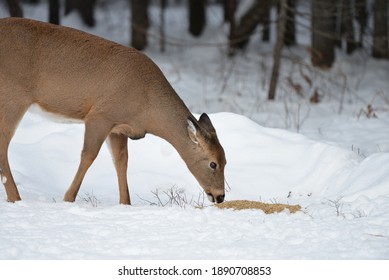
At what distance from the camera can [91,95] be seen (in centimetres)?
734

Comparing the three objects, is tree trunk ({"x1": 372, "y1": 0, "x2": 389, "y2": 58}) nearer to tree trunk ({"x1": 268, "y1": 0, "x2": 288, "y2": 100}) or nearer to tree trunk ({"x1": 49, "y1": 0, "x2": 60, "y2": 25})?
tree trunk ({"x1": 268, "y1": 0, "x2": 288, "y2": 100})

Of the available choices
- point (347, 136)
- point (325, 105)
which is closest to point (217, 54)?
point (325, 105)

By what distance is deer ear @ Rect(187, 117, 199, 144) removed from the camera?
732 centimetres

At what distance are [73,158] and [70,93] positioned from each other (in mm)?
1715

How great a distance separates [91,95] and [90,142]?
44 cm

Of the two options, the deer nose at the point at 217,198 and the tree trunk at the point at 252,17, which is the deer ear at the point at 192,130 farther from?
the tree trunk at the point at 252,17

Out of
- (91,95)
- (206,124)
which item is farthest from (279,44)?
(91,95)

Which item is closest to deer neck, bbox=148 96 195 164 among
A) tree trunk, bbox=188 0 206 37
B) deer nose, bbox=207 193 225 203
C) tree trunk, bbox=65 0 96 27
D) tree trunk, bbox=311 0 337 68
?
deer nose, bbox=207 193 225 203

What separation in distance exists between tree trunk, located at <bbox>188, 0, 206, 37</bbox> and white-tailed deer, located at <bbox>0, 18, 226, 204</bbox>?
15790 millimetres

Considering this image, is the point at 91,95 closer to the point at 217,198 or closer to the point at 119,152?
the point at 119,152

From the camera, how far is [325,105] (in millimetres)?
13602

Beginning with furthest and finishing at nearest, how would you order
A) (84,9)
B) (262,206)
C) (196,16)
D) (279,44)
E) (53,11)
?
(84,9) → (196,16) → (53,11) → (279,44) → (262,206)
